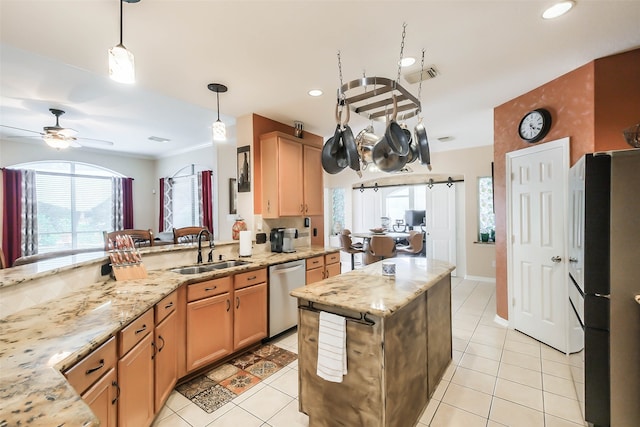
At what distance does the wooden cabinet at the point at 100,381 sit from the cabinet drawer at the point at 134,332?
56 mm

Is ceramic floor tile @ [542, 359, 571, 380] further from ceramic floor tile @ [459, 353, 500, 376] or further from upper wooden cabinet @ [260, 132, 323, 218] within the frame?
upper wooden cabinet @ [260, 132, 323, 218]

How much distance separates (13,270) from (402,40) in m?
3.06

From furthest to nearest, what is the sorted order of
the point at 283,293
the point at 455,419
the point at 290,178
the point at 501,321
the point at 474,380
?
the point at 290,178 < the point at 501,321 < the point at 283,293 < the point at 474,380 < the point at 455,419

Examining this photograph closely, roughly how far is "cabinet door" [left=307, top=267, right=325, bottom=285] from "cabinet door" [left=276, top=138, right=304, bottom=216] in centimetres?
80

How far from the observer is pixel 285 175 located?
3.78 meters

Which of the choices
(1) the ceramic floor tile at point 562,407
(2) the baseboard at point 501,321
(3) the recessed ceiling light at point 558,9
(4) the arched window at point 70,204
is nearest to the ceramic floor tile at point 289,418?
(1) the ceramic floor tile at point 562,407

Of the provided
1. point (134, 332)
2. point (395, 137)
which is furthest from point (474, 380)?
point (134, 332)

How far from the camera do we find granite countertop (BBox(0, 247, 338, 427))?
79 centimetres

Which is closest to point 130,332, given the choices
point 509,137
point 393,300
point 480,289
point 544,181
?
point 393,300

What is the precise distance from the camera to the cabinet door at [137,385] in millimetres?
1505

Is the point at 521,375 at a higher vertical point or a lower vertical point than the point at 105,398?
lower

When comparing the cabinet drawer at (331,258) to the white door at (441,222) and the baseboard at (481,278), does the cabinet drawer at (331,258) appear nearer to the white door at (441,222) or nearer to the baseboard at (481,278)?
the white door at (441,222)

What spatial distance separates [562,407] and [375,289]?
1.65m

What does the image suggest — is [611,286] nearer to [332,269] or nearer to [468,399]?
[468,399]
